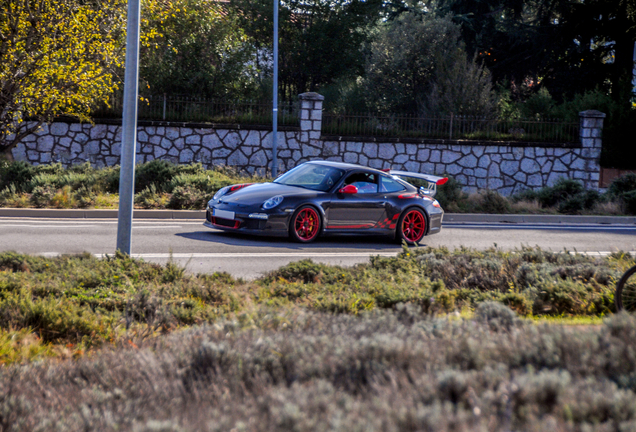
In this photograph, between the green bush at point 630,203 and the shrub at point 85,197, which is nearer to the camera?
the shrub at point 85,197

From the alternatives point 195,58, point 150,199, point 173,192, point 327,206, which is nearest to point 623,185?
point 327,206

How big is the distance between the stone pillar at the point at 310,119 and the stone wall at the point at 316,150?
0.12 feet

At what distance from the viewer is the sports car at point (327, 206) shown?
36.0 ft

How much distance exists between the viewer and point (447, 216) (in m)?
16.8

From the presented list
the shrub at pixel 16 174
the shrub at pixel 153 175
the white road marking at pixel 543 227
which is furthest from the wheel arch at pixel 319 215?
the shrub at pixel 16 174

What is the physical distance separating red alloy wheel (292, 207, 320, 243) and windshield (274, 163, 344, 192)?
1.78 feet

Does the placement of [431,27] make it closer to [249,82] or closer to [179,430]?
[249,82]

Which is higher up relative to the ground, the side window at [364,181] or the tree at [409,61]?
the tree at [409,61]

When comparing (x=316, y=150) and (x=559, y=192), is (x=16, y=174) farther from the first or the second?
(x=559, y=192)

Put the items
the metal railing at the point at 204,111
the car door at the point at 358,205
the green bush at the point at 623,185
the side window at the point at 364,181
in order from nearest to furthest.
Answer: the car door at the point at 358,205 < the side window at the point at 364,181 < the green bush at the point at 623,185 < the metal railing at the point at 204,111

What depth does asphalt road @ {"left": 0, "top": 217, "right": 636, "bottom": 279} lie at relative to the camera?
9.45 metres

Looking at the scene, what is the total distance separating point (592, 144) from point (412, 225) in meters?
14.8

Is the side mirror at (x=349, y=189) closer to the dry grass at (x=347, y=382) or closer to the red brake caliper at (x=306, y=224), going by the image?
the red brake caliper at (x=306, y=224)

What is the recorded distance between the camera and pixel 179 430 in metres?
2.46
